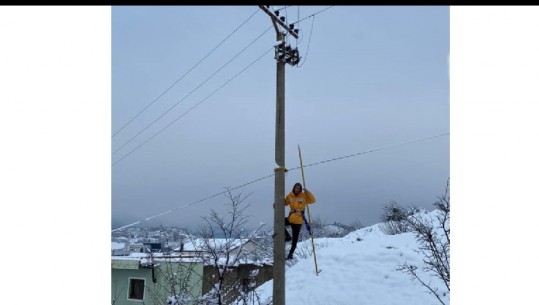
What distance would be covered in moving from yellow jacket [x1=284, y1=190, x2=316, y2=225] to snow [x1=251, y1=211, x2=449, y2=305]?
1.43 metres

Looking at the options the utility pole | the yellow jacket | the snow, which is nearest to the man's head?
the yellow jacket

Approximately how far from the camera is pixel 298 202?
9.09m

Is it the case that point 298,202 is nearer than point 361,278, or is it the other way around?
point 298,202

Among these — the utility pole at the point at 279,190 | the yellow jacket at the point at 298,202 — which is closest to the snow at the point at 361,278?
the yellow jacket at the point at 298,202

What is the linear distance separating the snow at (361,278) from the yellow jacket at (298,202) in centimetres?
143

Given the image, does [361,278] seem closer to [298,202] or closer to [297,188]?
[298,202]

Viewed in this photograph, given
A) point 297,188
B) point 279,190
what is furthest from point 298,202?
point 279,190

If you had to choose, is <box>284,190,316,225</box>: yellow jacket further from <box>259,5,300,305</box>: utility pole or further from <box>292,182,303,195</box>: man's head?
<box>259,5,300,305</box>: utility pole

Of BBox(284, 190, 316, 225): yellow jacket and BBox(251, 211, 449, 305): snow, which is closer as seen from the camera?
BBox(251, 211, 449, 305): snow

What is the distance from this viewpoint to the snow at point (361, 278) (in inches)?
350

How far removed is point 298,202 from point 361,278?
2.03 meters

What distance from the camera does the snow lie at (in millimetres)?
8883
